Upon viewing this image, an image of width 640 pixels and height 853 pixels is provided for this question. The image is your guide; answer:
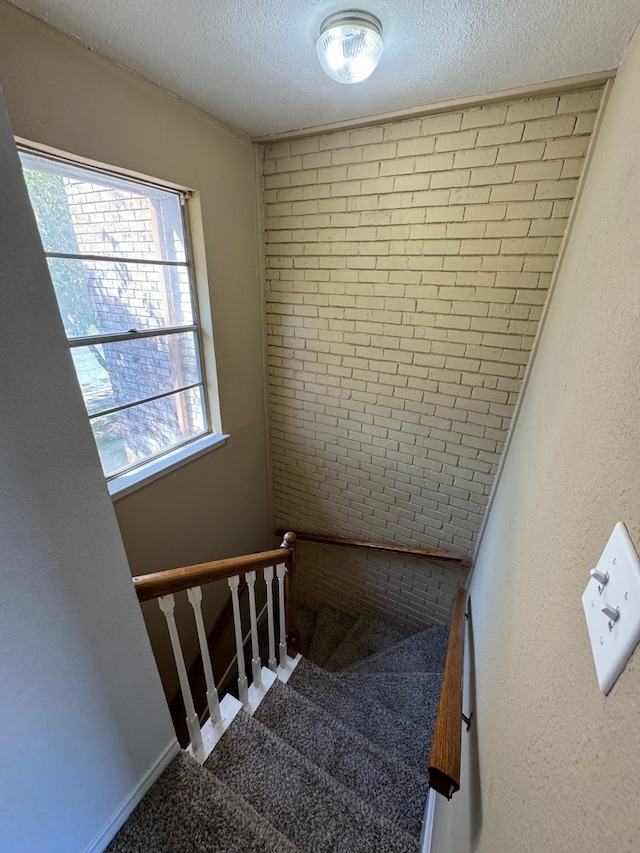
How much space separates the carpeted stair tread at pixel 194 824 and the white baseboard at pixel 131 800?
20mm

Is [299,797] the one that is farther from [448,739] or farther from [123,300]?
[123,300]

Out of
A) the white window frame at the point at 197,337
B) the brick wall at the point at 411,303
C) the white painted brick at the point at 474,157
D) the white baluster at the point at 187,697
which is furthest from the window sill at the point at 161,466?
the white painted brick at the point at 474,157

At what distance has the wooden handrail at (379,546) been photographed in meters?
2.57

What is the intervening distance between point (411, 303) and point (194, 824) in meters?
2.45

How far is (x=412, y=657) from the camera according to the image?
2.46 metres

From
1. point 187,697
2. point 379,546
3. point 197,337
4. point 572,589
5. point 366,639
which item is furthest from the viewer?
point 366,639

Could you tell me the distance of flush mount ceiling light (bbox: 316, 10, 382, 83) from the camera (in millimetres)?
1172

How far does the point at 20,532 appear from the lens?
729 millimetres

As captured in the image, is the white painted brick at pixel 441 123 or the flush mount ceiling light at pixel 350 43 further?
the white painted brick at pixel 441 123

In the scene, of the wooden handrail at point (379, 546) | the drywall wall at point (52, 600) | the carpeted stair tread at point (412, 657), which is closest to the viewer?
the drywall wall at point (52, 600)

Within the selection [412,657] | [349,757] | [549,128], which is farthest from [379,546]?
[549,128]

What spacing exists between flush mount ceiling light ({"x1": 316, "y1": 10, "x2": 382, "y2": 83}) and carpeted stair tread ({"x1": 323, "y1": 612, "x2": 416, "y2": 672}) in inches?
135

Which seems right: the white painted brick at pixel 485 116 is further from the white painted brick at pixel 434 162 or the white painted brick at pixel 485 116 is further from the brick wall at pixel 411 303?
the white painted brick at pixel 434 162

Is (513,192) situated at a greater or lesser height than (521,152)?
Answer: lesser
